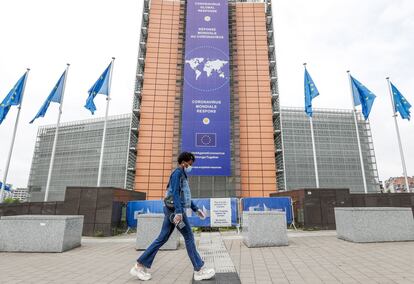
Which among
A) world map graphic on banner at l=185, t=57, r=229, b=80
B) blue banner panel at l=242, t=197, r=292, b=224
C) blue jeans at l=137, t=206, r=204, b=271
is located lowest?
blue jeans at l=137, t=206, r=204, b=271

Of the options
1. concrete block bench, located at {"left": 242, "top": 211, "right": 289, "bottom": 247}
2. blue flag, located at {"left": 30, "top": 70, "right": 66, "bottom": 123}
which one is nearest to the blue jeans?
concrete block bench, located at {"left": 242, "top": 211, "right": 289, "bottom": 247}

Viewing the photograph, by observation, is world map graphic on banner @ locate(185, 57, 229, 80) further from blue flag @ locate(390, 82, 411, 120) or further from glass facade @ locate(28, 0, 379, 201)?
blue flag @ locate(390, 82, 411, 120)

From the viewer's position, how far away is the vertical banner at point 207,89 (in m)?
22.7

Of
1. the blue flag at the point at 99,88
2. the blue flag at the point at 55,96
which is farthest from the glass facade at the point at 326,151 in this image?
the blue flag at the point at 55,96

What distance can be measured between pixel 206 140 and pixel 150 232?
15.9 m

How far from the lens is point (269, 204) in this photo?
514 inches

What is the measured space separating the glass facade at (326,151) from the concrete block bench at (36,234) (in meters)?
56.4

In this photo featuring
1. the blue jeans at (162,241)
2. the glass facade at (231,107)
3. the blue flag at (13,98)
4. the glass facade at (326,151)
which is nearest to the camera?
the blue jeans at (162,241)

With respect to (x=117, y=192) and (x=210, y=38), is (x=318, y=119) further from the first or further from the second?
(x=117, y=192)

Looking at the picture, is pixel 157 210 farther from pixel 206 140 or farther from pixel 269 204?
pixel 206 140

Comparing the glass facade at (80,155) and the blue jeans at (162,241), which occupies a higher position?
the glass facade at (80,155)

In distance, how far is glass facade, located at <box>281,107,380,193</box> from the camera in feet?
194

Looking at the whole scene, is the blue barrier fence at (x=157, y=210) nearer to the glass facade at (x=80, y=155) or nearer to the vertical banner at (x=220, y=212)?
the vertical banner at (x=220, y=212)

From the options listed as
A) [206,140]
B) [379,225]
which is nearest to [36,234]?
[379,225]
